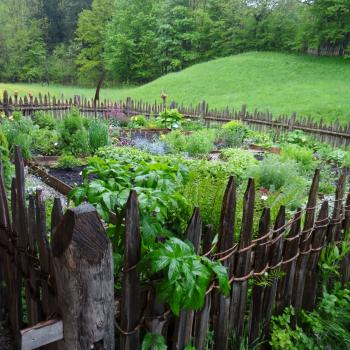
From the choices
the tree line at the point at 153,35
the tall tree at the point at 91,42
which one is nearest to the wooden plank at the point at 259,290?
the tree line at the point at 153,35

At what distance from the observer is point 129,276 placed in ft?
5.04

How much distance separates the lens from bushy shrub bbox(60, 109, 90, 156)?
26.0 ft

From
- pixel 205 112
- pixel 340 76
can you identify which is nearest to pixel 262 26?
pixel 340 76

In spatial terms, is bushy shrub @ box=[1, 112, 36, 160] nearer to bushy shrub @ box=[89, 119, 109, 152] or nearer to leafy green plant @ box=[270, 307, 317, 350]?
bushy shrub @ box=[89, 119, 109, 152]

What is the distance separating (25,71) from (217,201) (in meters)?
53.4

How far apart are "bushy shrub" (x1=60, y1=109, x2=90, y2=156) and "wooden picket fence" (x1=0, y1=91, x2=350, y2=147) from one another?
542 cm

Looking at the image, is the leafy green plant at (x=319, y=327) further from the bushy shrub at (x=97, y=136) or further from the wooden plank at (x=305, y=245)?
the bushy shrub at (x=97, y=136)

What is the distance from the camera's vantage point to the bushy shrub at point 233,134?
1040 cm

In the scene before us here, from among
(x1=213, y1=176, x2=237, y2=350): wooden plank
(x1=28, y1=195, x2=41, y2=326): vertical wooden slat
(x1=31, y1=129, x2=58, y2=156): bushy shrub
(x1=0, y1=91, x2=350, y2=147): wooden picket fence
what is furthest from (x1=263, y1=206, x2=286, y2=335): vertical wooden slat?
(x1=0, y1=91, x2=350, y2=147): wooden picket fence

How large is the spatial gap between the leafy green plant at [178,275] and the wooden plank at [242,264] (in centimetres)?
63

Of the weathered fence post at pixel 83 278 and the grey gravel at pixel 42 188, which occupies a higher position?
the weathered fence post at pixel 83 278

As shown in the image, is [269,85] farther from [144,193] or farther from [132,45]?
[132,45]

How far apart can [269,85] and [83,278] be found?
1019 inches

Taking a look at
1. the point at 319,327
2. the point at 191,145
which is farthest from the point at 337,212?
the point at 191,145
